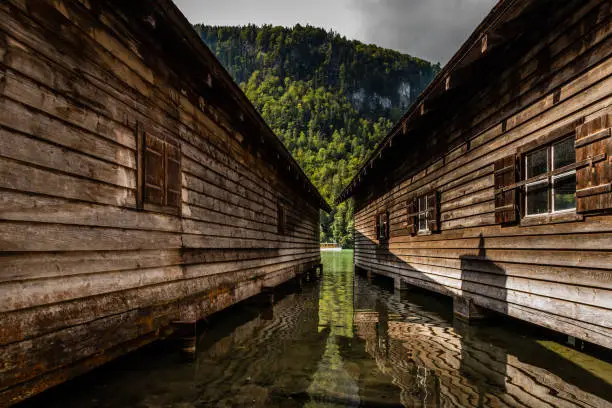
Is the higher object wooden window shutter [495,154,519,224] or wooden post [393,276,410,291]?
wooden window shutter [495,154,519,224]

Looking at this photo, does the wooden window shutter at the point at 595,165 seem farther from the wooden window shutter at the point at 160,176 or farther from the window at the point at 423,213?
the wooden window shutter at the point at 160,176

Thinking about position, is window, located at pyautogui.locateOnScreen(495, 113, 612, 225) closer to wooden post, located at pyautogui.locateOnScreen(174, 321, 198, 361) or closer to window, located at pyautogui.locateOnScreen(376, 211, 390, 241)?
wooden post, located at pyautogui.locateOnScreen(174, 321, 198, 361)

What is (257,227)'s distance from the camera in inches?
341

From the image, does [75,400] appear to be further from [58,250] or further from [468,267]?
[468,267]

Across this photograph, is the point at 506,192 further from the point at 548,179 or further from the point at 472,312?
the point at 472,312

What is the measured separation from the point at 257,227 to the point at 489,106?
572 cm

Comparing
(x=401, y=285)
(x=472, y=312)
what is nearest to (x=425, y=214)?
A: (x=401, y=285)

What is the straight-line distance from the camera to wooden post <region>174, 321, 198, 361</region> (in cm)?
426

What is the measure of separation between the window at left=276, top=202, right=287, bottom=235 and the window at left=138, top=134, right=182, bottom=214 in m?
6.32

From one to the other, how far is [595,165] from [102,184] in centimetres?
544

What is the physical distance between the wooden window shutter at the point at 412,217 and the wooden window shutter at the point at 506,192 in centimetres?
387

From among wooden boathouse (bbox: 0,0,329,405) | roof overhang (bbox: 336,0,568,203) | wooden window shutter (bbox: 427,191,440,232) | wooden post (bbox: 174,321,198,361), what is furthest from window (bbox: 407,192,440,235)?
→ wooden post (bbox: 174,321,198,361)

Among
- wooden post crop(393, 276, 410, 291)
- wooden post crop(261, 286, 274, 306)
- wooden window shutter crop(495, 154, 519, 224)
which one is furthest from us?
wooden post crop(393, 276, 410, 291)

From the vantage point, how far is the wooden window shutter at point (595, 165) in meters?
3.69
